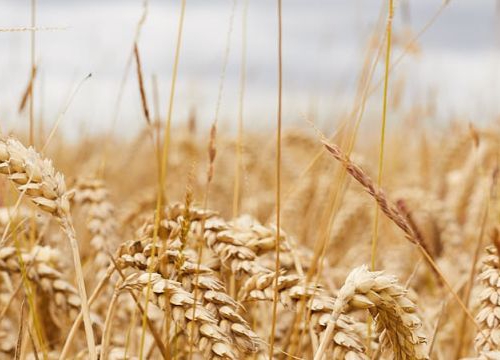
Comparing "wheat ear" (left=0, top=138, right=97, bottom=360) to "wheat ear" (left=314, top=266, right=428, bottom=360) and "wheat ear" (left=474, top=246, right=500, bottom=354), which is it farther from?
"wheat ear" (left=474, top=246, right=500, bottom=354)

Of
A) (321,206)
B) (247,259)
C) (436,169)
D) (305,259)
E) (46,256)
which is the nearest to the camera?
(247,259)

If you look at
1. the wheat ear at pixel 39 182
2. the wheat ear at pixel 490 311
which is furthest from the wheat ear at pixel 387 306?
the wheat ear at pixel 39 182

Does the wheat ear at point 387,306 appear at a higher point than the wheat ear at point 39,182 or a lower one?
lower

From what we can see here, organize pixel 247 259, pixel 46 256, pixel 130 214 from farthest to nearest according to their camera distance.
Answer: pixel 130 214, pixel 46 256, pixel 247 259

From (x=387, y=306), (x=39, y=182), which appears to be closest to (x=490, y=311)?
(x=387, y=306)

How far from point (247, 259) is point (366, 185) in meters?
0.24

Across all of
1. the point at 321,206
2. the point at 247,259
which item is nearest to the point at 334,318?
the point at 247,259

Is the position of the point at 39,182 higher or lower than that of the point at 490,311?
higher

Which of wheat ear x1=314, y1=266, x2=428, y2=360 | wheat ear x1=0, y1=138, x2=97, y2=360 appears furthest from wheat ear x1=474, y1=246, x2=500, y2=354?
wheat ear x1=0, y1=138, x2=97, y2=360

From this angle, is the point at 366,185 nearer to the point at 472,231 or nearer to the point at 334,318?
the point at 334,318

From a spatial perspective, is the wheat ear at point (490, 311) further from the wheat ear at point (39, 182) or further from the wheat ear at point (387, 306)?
the wheat ear at point (39, 182)

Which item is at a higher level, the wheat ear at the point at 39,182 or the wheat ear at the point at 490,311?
the wheat ear at the point at 39,182

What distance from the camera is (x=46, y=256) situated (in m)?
1.20

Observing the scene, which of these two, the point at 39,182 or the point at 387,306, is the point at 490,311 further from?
the point at 39,182
